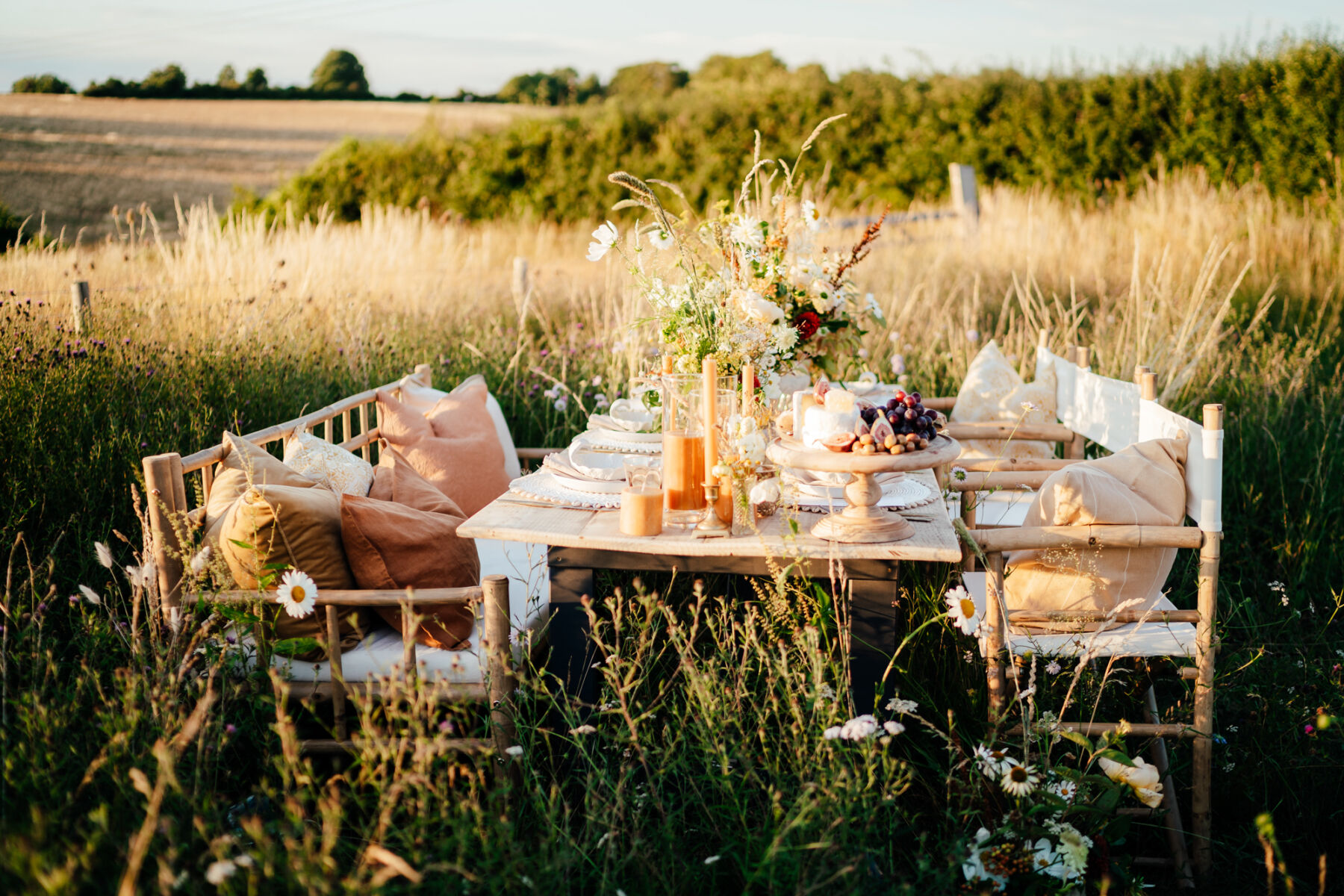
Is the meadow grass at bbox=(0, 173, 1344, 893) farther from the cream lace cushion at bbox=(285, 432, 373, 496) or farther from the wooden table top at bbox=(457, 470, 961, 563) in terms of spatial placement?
the cream lace cushion at bbox=(285, 432, 373, 496)

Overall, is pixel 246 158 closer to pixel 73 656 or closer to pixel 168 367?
pixel 168 367

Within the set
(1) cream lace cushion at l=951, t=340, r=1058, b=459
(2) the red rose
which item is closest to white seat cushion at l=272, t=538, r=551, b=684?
(2) the red rose

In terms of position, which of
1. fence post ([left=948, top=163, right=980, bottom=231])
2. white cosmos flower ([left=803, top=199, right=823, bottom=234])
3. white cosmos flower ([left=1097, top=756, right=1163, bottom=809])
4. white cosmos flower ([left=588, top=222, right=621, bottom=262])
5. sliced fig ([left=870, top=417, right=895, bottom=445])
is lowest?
white cosmos flower ([left=1097, top=756, right=1163, bottom=809])

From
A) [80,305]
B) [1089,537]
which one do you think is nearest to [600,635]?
[1089,537]

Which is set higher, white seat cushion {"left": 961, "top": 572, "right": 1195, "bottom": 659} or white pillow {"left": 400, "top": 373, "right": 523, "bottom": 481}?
white pillow {"left": 400, "top": 373, "right": 523, "bottom": 481}

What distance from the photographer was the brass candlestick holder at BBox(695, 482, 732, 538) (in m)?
1.86

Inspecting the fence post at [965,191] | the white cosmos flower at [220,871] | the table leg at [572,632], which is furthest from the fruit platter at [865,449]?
the fence post at [965,191]

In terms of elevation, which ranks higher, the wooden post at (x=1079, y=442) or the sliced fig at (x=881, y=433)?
the sliced fig at (x=881, y=433)

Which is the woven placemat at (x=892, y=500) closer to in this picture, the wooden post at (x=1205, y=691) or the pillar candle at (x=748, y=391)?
the pillar candle at (x=748, y=391)

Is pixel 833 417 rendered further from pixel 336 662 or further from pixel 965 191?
pixel 965 191

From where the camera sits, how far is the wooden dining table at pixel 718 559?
5.85ft

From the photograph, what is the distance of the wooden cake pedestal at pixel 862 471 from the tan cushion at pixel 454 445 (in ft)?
3.95

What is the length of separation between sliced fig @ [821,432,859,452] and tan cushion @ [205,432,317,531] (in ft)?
3.84

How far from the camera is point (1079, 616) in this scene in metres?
1.98
